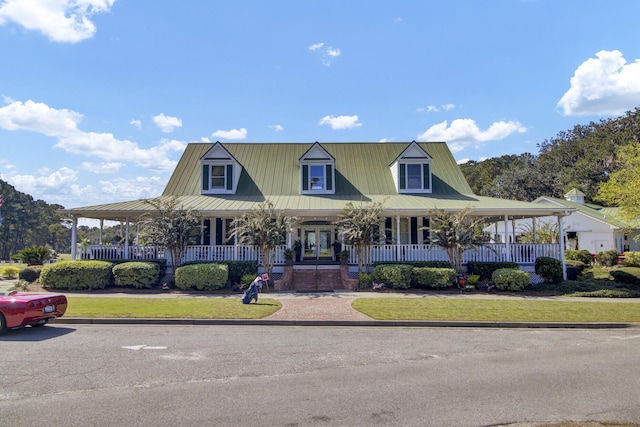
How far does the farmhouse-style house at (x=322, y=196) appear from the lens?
20328 millimetres

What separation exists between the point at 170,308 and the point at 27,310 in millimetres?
4041

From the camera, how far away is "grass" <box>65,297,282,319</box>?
1152 cm

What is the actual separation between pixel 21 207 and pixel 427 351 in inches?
3625

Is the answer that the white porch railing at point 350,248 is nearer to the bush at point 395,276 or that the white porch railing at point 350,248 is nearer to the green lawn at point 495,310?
the bush at point 395,276

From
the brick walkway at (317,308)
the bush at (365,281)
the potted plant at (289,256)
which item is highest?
the potted plant at (289,256)

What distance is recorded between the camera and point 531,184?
54.6 m

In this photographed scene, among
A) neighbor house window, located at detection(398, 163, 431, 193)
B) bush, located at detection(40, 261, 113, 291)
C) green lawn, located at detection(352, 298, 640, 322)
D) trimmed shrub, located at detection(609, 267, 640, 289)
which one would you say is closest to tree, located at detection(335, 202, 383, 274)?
green lawn, located at detection(352, 298, 640, 322)

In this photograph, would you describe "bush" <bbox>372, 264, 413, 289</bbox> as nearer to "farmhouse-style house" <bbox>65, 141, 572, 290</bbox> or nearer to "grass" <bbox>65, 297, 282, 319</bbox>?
"farmhouse-style house" <bbox>65, 141, 572, 290</bbox>

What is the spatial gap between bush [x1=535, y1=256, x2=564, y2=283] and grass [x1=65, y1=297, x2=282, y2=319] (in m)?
12.9

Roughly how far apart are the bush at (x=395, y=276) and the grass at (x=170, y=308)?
5.60 m

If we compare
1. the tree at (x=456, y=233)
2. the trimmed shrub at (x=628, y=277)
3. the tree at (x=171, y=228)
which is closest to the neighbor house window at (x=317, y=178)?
the tree at (x=171, y=228)

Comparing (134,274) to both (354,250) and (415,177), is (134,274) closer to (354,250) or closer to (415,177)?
(354,250)

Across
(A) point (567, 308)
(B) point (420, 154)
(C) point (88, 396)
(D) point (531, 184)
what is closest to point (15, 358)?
(C) point (88, 396)

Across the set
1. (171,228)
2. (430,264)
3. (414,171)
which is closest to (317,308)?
(430,264)
